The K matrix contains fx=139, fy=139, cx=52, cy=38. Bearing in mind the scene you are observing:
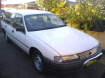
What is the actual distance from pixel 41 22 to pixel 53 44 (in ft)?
4.47

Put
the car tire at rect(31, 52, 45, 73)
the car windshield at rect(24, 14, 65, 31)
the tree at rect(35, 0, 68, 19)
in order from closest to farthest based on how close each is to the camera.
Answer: the car tire at rect(31, 52, 45, 73) → the car windshield at rect(24, 14, 65, 31) → the tree at rect(35, 0, 68, 19)

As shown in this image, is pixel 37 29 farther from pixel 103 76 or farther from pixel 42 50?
pixel 103 76

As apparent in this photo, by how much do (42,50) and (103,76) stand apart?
5.75 feet

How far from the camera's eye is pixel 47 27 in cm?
432

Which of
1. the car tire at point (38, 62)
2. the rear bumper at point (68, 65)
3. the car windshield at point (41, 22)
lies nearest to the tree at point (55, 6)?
the car windshield at point (41, 22)

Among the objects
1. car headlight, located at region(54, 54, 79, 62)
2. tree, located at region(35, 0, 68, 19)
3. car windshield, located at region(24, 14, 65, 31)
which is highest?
tree, located at region(35, 0, 68, 19)

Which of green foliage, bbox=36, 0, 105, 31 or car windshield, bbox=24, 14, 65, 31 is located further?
green foliage, bbox=36, 0, 105, 31

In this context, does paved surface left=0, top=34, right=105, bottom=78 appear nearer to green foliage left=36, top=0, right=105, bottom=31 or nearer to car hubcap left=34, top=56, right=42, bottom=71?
car hubcap left=34, top=56, right=42, bottom=71

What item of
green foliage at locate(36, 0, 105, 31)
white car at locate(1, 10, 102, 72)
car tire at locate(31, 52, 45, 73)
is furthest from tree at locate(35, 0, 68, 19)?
car tire at locate(31, 52, 45, 73)

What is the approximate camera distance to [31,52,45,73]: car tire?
3.52 meters

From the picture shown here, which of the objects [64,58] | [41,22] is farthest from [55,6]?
[64,58]

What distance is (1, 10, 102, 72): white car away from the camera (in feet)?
10.1

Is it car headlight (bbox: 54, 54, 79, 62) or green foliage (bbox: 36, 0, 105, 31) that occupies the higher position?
green foliage (bbox: 36, 0, 105, 31)

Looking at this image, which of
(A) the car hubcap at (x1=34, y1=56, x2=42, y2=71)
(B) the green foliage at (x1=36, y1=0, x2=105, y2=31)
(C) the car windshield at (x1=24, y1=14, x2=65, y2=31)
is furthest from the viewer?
(B) the green foliage at (x1=36, y1=0, x2=105, y2=31)
